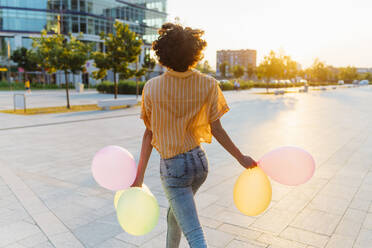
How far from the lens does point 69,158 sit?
714 centimetres

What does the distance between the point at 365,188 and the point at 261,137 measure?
450 cm

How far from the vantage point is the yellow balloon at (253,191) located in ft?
7.66

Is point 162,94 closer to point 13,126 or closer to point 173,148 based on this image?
point 173,148

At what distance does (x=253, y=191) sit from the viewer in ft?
7.73

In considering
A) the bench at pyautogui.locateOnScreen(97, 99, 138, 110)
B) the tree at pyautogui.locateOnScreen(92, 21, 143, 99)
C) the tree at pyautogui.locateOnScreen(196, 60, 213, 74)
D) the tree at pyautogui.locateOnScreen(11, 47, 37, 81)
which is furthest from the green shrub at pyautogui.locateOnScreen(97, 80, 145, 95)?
the tree at pyautogui.locateOnScreen(11, 47, 37, 81)

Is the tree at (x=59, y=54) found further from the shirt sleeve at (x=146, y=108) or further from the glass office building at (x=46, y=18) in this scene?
the glass office building at (x=46, y=18)

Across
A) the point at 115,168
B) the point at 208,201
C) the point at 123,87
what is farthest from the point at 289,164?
the point at 123,87

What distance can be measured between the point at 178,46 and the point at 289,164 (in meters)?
1.11

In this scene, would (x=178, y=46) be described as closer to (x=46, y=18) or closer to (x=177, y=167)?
(x=177, y=167)

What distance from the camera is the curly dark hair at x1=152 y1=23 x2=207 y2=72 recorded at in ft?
6.57

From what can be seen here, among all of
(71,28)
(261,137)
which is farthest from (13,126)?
(71,28)

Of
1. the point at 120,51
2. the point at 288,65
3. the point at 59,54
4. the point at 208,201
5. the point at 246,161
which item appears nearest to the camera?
the point at 246,161

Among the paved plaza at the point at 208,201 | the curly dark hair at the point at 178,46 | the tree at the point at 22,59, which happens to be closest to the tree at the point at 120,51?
the paved plaza at the point at 208,201

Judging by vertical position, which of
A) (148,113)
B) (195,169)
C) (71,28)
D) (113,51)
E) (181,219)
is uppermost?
(71,28)
